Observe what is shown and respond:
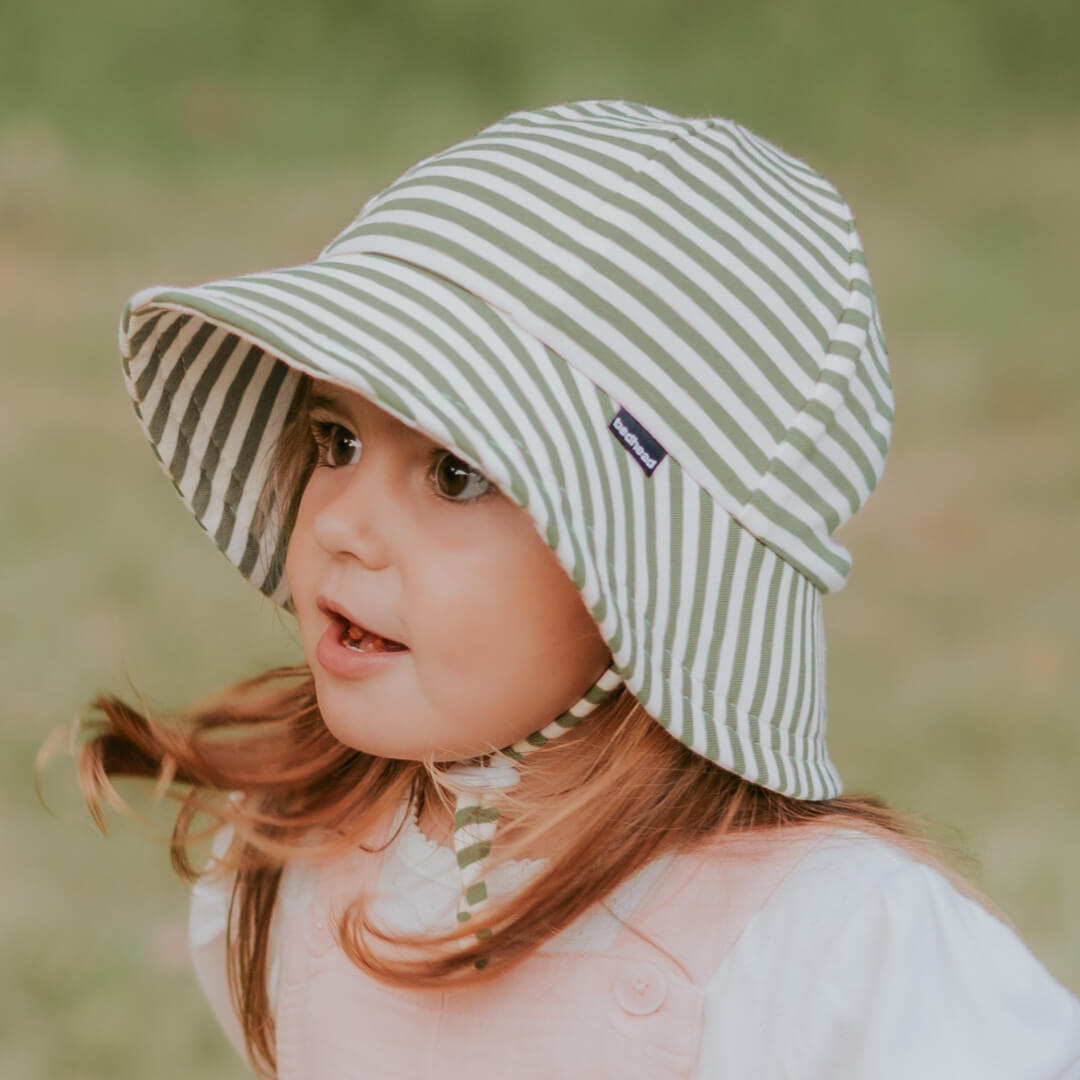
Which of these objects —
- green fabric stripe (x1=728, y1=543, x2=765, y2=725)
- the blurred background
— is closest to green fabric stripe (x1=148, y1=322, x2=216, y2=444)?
green fabric stripe (x1=728, y1=543, x2=765, y2=725)

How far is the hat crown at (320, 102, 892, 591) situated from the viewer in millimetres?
672

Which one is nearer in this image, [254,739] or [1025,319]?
[254,739]

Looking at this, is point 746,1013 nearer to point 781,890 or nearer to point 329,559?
point 781,890

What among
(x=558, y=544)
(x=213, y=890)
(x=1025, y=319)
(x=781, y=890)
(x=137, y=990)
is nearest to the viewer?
(x=558, y=544)

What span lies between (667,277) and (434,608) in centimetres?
19

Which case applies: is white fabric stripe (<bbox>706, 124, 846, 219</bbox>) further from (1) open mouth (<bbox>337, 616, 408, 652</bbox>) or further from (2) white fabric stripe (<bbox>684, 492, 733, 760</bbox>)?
(1) open mouth (<bbox>337, 616, 408, 652</bbox>)

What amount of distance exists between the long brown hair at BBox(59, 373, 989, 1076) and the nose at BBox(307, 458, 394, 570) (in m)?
0.13

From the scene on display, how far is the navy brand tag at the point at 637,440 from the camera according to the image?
668 mm

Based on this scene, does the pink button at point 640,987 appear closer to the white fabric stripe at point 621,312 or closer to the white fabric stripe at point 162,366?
the white fabric stripe at point 621,312

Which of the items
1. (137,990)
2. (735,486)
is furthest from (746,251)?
(137,990)

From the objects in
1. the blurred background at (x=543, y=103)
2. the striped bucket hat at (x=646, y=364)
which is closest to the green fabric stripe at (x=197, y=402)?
the striped bucket hat at (x=646, y=364)

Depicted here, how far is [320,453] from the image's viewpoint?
0.82 meters

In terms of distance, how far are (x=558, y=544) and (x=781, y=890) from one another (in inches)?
9.3

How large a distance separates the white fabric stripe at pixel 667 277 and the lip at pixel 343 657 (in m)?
0.20
